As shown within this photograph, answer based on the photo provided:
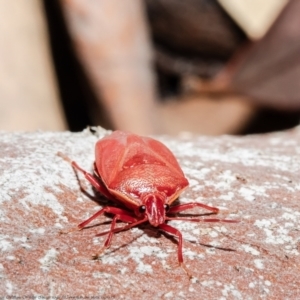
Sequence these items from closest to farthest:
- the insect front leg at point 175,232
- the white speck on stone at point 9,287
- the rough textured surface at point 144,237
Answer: the white speck on stone at point 9,287, the rough textured surface at point 144,237, the insect front leg at point 175,232

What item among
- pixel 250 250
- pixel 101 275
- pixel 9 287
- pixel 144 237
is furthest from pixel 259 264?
pixel 9 287

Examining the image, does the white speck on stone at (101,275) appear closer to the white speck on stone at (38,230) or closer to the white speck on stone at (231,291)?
the white speck on stone at (38,230)

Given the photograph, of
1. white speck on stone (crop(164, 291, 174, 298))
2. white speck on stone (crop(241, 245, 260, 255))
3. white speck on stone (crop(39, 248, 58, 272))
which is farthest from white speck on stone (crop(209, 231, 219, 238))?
white speck on stone (crop(39, 248, 58, 272))

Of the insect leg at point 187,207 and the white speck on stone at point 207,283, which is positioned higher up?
the insect leg at point 187,207

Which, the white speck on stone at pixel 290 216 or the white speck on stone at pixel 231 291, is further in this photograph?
the white speck on stone at pixel 290 216

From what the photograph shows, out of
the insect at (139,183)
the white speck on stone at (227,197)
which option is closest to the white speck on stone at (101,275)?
the insect at (139,183)

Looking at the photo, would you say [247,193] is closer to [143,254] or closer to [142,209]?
[142,209]

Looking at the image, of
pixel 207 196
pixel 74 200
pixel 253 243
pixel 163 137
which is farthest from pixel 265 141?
pixel 74 200
